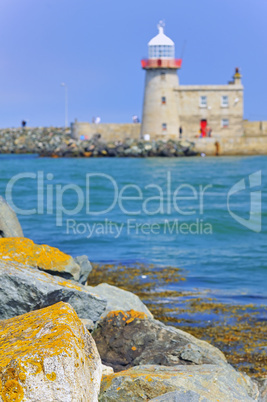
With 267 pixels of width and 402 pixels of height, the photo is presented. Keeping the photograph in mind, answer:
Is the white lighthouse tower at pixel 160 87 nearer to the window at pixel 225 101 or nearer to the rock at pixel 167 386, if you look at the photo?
the window at pixel 225 101

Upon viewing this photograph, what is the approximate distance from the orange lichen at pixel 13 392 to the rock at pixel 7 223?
156 inches

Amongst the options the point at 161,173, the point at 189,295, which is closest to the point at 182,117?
the point at 161,173

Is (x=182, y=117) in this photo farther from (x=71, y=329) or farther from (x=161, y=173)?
(x=71, y=329)

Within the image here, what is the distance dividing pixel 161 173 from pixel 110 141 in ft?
54.5

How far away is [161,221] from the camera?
61.1 ft

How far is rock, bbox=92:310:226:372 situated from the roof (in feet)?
149

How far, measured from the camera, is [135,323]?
18.7 feet

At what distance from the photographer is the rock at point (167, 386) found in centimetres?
398

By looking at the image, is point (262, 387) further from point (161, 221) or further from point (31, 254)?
point (161, 221)

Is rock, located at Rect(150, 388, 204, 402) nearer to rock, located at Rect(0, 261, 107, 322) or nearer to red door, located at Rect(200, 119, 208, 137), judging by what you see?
rock, located at Rect(0, 261, 107, 322)

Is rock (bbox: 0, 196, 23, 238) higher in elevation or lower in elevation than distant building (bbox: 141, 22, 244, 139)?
lower

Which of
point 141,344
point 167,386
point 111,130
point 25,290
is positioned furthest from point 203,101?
Result: point 167,386

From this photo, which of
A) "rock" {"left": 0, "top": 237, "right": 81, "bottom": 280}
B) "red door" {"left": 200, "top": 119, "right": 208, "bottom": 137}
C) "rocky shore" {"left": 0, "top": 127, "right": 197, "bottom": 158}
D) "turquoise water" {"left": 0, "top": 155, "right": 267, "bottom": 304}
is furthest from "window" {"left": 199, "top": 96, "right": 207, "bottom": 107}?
"rock" {"left": 0, "top": 237, "right": 81, "bottom": 280}

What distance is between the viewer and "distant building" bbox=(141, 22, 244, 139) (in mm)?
48969
